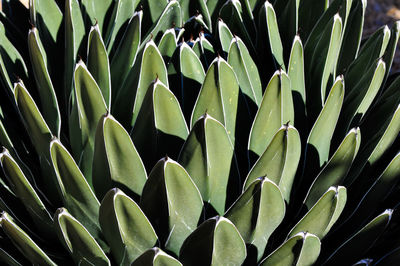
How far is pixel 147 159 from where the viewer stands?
121 centimetres

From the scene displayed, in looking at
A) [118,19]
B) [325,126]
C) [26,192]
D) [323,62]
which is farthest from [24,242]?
[323,62]

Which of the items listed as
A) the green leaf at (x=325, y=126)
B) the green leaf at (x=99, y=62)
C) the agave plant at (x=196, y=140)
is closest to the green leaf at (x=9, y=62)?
the agave plant at (x=196, y=140)

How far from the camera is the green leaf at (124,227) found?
1.08 metres

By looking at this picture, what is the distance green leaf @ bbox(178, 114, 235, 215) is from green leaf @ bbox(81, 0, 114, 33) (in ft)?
1.72

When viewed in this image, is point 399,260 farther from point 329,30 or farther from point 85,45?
point 85,45

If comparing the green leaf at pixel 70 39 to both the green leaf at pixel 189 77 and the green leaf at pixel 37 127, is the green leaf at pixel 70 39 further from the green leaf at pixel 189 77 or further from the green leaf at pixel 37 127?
the green leaf at pixel 189 77

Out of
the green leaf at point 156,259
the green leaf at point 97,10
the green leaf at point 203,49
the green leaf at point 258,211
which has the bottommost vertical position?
the green leaf at point 156,259

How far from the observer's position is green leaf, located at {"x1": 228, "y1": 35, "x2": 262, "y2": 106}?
1245 millimetres

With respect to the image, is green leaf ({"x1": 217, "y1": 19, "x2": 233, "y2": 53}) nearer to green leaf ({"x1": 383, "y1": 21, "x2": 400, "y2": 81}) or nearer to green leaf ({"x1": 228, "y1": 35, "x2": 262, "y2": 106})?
green leaf ({"x1": 228, "y1": 35, "x2": 262, "y2": 106})

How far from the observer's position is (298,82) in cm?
132

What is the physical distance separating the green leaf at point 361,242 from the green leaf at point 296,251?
0.12 metres

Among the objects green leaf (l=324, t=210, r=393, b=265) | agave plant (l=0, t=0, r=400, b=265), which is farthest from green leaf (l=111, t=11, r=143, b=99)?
green leaf (l=324, t=210, r=393, b=265)

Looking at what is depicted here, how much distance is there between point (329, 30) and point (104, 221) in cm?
65

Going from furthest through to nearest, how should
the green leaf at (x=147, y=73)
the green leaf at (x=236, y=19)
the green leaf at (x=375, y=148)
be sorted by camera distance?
the green leaf at (x=236, y=19), the green leaf at (x=375, y=148), the green leaf at (x=147, y=73)
